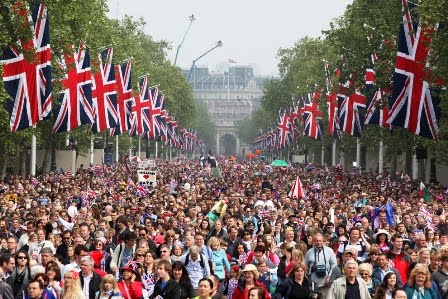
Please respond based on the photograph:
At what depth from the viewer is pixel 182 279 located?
563 inches

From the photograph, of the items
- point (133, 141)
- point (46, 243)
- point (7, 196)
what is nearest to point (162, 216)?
point (46, 243)

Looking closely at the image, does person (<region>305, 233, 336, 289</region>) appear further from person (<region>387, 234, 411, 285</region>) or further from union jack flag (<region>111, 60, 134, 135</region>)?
union jack flag (<region>111, 60, 134, 135</region>)

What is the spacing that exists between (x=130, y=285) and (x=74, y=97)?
92.1 ft

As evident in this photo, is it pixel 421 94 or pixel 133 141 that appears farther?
pixel 133 141

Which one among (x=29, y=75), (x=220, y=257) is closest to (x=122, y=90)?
(x=29, y=75)

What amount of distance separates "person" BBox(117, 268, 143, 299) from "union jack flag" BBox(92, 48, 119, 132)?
34.5 metres

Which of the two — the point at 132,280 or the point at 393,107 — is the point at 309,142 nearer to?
the point at 393,107

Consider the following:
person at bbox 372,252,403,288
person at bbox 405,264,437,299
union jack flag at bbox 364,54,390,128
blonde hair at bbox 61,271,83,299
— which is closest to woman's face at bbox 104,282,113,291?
blonde hair at bbox 61,271,83,299

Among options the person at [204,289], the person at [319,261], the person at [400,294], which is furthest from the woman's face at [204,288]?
the person at [319,261]

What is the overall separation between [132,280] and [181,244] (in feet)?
14.3

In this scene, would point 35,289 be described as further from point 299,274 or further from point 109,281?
point 299,274

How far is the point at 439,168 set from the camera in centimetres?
6181

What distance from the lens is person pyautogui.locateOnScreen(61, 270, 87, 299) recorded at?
39.9ft

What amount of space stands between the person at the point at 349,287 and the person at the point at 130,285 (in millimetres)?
1967
